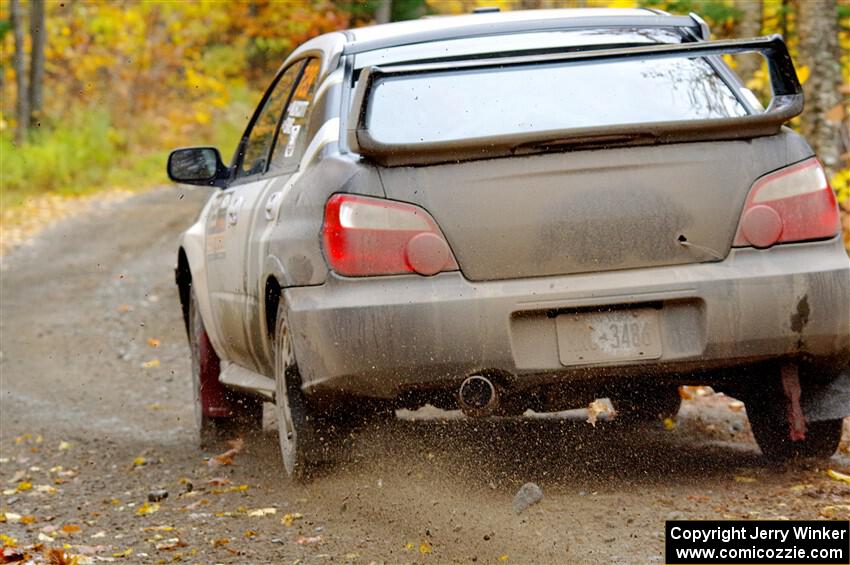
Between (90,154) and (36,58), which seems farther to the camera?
(36,58)

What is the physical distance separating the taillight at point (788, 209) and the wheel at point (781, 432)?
0.77m

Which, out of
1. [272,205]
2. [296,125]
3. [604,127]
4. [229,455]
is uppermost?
[604,127]

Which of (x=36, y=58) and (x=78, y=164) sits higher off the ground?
(x=36, y=58)

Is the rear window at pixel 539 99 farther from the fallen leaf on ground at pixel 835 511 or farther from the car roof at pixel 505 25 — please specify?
the fallen leaf on ground at pixel 835 511

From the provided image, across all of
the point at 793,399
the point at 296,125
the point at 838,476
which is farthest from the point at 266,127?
the point at 838,476

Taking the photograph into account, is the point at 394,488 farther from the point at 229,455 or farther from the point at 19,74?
the point at 19,74

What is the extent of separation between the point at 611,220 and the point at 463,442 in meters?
1.87

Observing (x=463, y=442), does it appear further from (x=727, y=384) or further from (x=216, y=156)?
(x=216, y=156)

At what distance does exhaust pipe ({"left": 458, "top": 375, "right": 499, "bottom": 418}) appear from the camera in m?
5.08

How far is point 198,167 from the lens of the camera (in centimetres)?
725

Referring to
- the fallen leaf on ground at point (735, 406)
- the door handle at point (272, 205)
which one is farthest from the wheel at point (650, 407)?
the door handle at point (272, 205)

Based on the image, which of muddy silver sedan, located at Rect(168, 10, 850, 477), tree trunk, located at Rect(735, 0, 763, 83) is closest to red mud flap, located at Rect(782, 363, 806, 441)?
muddy silver sedan, located at Rect(168, 10, 850, 477)

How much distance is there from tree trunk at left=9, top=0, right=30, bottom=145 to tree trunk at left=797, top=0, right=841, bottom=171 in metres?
21.1

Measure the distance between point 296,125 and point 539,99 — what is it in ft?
4.28
